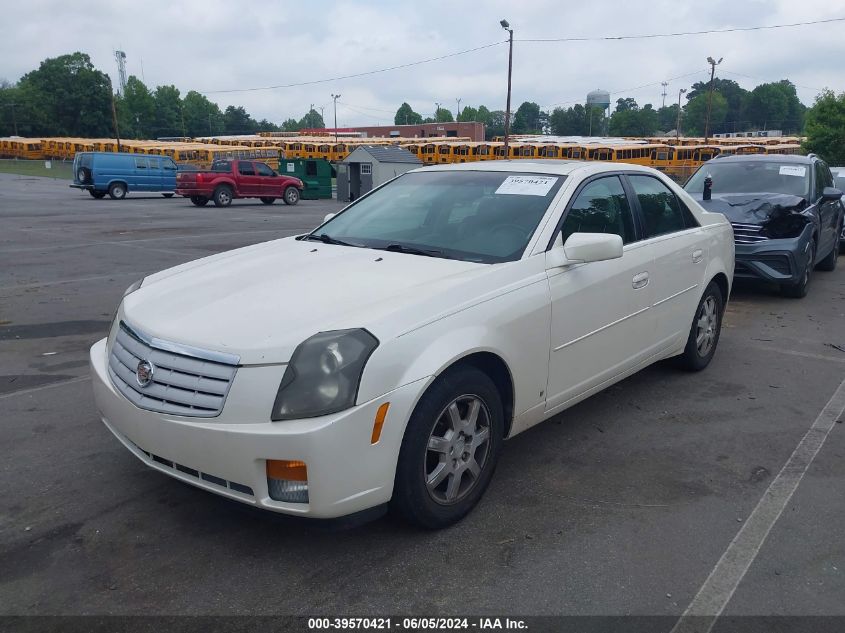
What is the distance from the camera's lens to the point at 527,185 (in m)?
4.16

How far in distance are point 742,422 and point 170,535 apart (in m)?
3.53

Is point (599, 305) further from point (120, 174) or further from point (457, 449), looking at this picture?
point (120, 174)

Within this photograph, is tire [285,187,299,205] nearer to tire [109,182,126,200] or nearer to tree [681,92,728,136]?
tire [109,182,126,200]

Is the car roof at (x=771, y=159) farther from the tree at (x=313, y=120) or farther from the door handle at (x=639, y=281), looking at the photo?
the tree at (x=313, y=120)

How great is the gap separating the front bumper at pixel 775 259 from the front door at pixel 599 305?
4436 millimetres

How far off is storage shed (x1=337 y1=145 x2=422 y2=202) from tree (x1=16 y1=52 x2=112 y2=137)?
272ft

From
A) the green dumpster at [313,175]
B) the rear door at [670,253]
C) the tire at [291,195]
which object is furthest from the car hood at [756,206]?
the green dumpster at [313,175]

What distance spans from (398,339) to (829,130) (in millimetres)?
27559

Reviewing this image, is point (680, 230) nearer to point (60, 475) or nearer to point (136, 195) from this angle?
point (60, 475)

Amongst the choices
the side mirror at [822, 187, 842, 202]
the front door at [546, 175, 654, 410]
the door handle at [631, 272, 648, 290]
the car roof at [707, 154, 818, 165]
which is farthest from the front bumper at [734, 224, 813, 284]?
the door handle at [631, 272, 648, 290]

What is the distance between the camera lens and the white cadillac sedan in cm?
270

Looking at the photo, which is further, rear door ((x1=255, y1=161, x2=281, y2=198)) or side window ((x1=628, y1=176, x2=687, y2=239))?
rear door ((x1=255, y1=161, x2=281, y2=198))

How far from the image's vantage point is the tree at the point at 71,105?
323 ft

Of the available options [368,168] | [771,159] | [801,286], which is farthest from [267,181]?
[801,286]
